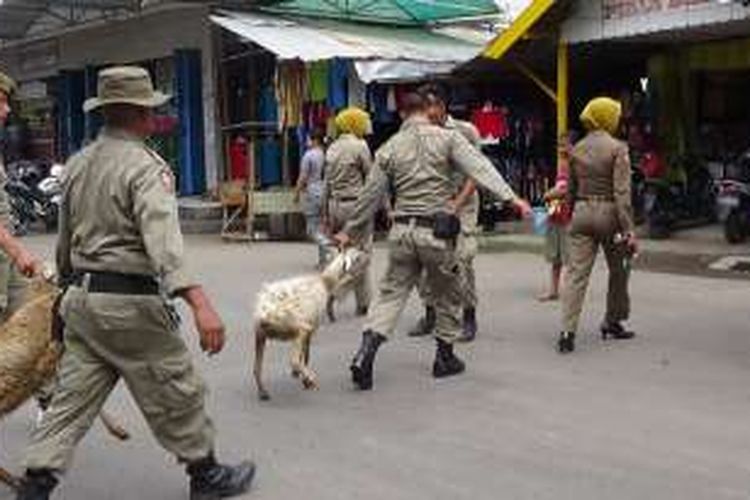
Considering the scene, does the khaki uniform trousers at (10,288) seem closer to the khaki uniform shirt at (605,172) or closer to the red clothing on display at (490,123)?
the khaki uniform shirt at (605,172)

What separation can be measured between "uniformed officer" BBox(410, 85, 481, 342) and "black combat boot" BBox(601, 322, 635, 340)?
99 cm

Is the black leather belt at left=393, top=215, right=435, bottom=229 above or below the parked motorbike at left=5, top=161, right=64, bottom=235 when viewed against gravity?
above

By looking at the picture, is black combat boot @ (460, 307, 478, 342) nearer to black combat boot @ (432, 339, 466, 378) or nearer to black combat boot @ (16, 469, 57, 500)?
black combat boot @ (432, 339, 466, 378)

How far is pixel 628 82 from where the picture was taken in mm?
21125

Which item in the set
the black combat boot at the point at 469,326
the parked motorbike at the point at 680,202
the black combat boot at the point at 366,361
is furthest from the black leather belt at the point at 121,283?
the parked motorbike at the point at 680,202

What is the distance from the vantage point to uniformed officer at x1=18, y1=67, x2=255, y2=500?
5.48m

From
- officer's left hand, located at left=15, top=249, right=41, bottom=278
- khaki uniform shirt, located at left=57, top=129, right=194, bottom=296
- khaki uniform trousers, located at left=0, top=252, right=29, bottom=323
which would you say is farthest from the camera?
khaki uniform trousers, located at left=0, top=252, right=29, bottom=323

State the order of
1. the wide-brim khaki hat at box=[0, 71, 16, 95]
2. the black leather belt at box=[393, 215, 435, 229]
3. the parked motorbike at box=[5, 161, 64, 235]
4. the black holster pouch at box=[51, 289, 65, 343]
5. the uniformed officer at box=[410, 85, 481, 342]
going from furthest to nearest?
the parked motorbike at box=[5, 161, 64, 235], the uniformed officer at box=[410, 85, 481, 342], the black leather belt at box=[393, 215, 435, 229], the wide-brim khaki hat at box=[0, 71, 16, 95], the black holster pouch at box=[51, 289, 65, 343]

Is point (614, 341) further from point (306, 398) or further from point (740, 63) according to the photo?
point (740, 63)

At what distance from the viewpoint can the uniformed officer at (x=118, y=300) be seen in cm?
548

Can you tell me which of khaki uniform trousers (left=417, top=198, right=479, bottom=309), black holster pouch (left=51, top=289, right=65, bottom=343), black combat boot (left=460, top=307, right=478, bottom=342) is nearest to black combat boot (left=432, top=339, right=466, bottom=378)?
khaki uniform trousers (left=417, top=198, right=479, bottom=309)

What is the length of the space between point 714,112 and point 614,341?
10.8 metres

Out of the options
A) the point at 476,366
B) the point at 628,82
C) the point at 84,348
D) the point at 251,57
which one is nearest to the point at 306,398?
the point at 476,366

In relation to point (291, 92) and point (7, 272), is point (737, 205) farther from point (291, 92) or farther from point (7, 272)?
point (7, 272)
